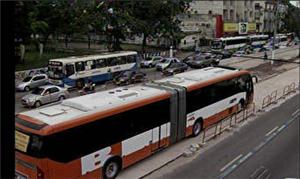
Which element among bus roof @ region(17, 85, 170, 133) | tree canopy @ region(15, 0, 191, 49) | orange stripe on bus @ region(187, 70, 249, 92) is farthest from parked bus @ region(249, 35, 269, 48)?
bus roof @ region(17, 85, 170, 133)

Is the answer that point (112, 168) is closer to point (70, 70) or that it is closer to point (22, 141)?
point (22, 141)

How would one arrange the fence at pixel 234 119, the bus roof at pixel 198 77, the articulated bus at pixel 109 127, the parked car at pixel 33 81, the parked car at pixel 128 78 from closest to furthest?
the articulated bus at pixel 109 127
the bus roof at pixel 198 77
the fence at pixel 234 119
the parked car at pixel 33 81
the parked car at pixel 128 78

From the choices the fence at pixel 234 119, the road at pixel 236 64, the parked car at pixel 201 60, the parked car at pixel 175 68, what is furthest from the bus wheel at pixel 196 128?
the parked car at pixel 201 60

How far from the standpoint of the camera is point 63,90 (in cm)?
2469

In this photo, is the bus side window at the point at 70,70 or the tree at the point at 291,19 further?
the tree at the point at 291,19

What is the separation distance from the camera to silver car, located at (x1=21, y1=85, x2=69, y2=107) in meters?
22.8

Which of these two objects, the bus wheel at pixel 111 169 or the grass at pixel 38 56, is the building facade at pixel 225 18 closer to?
the grass at pixel 38 56

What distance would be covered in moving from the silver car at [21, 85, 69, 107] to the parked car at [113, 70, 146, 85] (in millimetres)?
6396

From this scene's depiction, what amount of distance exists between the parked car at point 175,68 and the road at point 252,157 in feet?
56.7

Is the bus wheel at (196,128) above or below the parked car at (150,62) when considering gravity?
below

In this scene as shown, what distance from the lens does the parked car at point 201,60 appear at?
3984 centimetres

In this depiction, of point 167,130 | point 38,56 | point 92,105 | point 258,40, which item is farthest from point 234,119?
point 258,40

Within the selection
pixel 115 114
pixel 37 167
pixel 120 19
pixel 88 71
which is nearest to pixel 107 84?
pixel 88 71

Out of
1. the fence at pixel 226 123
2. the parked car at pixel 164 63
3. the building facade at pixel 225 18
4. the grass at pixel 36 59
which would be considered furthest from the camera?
the parked car at pixel 164 63
